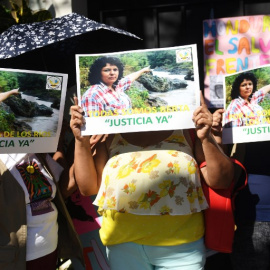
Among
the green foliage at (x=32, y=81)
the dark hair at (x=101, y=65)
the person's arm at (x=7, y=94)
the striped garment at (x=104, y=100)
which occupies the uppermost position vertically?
the dark hair at (x=101, y=65)

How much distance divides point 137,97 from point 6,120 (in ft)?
2.46

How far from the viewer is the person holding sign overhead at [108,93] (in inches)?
98.6

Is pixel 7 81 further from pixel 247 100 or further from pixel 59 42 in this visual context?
pixel 247 100

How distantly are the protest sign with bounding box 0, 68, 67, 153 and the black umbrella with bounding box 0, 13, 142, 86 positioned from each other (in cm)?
27

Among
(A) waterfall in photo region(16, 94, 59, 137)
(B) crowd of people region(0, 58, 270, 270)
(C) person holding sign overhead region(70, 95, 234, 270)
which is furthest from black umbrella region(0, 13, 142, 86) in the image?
(C) person holding sign overhead region(70, 95, 234, 270)

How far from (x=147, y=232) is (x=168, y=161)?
40 centimetres

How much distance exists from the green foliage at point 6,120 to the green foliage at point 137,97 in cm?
68

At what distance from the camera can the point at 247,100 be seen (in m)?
2.52

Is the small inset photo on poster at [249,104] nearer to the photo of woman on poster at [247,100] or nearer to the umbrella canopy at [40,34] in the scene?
the photo of woman on poster at [247,100]

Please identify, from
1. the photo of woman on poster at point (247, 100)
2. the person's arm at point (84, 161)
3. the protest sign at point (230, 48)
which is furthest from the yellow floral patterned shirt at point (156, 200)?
the protest sign at point (230, 48)

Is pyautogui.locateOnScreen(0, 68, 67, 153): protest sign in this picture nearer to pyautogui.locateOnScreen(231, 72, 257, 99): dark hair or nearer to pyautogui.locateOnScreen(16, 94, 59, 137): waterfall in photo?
pyautogui.locateOnScreen(16, 94, 59, 137): waterfall in photo

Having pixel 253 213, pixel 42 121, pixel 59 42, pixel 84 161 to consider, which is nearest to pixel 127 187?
pixel 84 161

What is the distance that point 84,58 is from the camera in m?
2.51

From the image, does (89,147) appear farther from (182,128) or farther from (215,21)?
(215,21)
